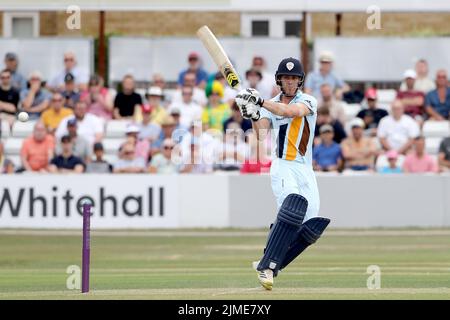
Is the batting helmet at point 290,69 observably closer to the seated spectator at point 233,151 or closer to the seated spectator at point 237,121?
the seated spectator at point 233,151

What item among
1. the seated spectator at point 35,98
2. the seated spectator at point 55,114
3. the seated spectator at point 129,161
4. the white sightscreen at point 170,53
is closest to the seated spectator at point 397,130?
the white sightscreen at point 170,53

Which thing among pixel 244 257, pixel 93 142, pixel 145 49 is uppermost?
pixel 145 49

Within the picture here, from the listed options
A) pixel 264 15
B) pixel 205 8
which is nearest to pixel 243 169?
pixel 205 8

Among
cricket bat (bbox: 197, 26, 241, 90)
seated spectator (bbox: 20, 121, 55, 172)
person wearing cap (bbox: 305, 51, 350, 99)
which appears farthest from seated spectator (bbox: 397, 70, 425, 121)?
cricket bat (bbox: 197, 26, 241, 90)

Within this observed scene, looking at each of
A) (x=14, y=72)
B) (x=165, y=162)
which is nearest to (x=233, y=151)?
(x=165, y=162)

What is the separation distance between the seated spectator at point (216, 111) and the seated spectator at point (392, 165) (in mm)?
2533

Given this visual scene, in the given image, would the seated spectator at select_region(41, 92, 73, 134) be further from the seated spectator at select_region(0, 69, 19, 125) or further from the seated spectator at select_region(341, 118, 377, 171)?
the seated spectator at select_region(341, 118, 377, 171)

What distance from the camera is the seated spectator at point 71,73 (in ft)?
74.6

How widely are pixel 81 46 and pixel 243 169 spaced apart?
4.81 m

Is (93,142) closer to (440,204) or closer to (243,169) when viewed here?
(243,169)

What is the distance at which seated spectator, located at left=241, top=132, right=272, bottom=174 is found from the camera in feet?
66.2

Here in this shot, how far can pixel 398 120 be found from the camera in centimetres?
2128

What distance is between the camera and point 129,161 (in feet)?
68.0

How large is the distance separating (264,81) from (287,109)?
37.2ft
